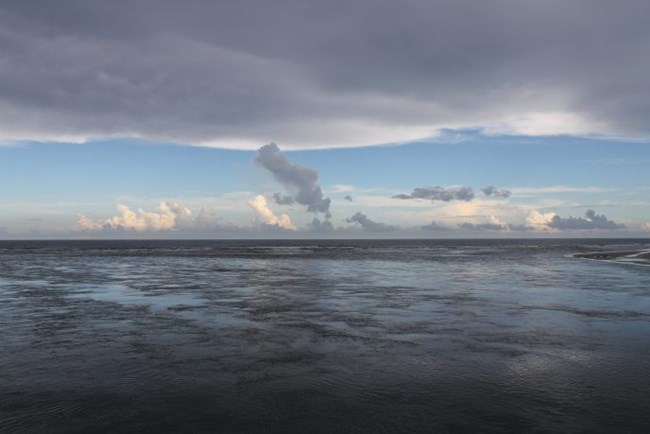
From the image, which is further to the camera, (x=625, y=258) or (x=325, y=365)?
(x=625, y=258)

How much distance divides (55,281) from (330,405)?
4025cm

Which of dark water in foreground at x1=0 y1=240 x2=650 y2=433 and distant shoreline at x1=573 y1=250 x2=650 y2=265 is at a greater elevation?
distant shoreline at x1=573 y1=250 x2=650 y2=265

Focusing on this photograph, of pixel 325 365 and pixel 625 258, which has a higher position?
pixel 625 258

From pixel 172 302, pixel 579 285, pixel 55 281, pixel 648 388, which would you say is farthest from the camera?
pixel 55 281

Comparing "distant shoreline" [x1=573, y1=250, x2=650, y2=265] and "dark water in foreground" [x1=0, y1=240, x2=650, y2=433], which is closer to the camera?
"dark water in foreground" [x1=0, y1=240, x2=650, y2=433]

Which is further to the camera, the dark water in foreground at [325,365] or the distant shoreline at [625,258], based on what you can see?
the distant shoreline at [625,258]

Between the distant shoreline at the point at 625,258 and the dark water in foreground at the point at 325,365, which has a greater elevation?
the distant shoreline at the point at 625,258

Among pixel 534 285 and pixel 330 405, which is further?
pixel 534 285

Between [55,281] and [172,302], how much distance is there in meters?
20.1

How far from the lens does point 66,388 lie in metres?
13.4

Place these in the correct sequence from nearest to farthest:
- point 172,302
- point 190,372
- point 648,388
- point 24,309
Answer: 1. point 648,388
2. point 190,372
3. point 24,309
4. point 172,302

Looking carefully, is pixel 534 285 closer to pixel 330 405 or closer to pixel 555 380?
pixel 555 380

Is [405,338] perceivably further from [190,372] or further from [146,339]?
[146,339]

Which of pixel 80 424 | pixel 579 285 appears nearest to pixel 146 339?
pixel 80 424
